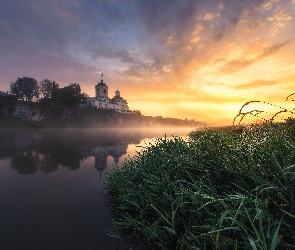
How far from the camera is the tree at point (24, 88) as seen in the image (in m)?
97.6

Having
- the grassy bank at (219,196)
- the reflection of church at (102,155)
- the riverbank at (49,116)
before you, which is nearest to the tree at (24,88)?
the riverbank at (49,116)

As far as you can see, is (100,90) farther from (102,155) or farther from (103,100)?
(102,155)

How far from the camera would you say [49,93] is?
10494 cm

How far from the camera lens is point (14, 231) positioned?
17.1 ft

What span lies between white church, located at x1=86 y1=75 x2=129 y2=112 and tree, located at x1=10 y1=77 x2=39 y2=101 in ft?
107

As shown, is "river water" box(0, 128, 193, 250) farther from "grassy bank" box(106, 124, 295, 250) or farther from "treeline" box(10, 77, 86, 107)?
"treeline" box(10, 77, 86, 107)

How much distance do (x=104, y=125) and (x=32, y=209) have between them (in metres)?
98.1

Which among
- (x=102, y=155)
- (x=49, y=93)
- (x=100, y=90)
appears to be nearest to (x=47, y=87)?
(x=49, y=93)

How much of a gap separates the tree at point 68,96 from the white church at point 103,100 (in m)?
19.7

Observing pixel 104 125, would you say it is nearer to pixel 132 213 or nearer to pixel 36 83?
pixel 36 83

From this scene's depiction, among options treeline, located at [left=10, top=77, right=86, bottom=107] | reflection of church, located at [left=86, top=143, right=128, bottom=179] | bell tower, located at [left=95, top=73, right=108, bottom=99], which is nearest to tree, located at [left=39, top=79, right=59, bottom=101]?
treeline, located at [left=10, top=77, right=86, bottom=107]

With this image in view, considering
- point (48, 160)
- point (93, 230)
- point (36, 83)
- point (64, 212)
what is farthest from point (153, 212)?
point (36, 83)

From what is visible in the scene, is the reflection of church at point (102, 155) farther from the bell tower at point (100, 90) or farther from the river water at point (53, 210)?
the bell tower at point (100, 90)

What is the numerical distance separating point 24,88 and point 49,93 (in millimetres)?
12600
